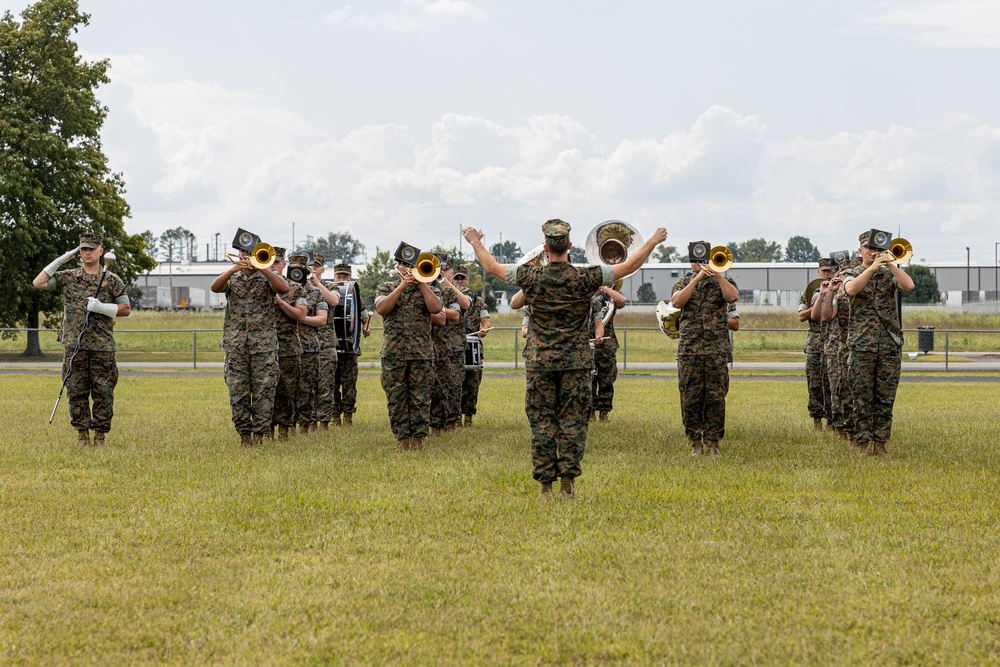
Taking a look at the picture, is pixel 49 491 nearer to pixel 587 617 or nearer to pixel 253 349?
pixel 253 349

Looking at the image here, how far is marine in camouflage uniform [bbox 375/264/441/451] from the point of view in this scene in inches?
465

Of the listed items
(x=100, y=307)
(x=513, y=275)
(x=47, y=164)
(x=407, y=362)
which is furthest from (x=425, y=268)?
(x=47, y=164)

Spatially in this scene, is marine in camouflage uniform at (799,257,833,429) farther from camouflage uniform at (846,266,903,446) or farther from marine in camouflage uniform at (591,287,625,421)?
marine in camouflage uniform at (591,287,625,421)

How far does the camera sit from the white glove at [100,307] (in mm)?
11617

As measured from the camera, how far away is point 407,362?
11852 millimetres

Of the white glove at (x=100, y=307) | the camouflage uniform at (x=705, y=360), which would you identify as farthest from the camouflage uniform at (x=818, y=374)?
the white glove at (x=100, y=307)

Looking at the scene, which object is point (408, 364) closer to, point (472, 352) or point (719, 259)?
point (472, 352)

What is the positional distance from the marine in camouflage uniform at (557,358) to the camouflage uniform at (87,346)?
537cm

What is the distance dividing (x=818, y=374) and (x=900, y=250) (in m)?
3.22

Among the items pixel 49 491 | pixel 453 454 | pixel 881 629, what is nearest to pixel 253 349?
pixel 453 454

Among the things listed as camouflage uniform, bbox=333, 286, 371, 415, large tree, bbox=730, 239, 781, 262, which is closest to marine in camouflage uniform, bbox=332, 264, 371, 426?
camouflage uniform, bbox=333, 286, 371, 415

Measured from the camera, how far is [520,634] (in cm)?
531

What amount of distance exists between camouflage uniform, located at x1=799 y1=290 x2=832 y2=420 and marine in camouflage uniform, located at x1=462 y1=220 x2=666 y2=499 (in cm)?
614

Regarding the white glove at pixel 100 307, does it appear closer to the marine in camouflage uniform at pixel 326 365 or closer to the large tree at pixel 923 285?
the marine in camouflage uniform at pixel 326 365
